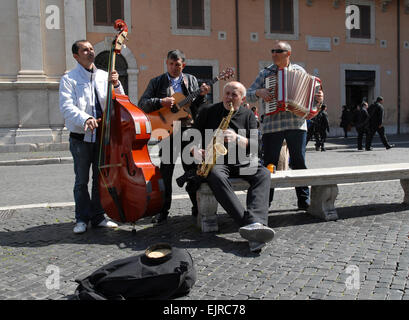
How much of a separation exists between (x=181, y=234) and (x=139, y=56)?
14.6 m

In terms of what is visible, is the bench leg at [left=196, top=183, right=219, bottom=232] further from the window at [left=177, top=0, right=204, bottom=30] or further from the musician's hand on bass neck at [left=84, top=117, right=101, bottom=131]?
the window at [left=177, top=0, right=204, bottom=30]

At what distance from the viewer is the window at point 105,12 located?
17438 millimetres

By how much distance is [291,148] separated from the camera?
5297 mm

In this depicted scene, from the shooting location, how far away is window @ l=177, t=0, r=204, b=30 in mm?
18531

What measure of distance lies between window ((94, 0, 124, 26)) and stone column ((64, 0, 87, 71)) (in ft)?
2.87

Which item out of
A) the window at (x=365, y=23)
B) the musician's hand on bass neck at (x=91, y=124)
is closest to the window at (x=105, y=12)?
the window at (x=365, y=23)

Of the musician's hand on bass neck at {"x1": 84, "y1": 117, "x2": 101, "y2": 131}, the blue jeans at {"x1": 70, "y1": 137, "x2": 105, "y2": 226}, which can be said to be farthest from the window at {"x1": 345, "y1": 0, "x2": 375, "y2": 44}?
the musician's hand on bass neck at {"x1": 84, "y1": 117, "x2": 101, "y2": 131}

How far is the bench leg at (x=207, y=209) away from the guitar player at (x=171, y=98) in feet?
1.60

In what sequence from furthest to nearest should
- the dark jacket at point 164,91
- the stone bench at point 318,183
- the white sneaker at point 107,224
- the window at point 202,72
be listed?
the window at point 202,72 < the dark jacket at point 164,91 < the white sneaker at point 107,224 < the stone bench at point 318,183

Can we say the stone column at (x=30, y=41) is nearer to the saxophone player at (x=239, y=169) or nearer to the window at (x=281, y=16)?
the window at (x=281, y=16)

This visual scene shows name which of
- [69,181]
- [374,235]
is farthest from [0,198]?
[374,235]

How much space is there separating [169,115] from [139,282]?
2.47 m

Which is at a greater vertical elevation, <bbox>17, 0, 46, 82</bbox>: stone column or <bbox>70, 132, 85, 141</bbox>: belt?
<bbox>17, 0, 46, 82</bbox>: stone column
